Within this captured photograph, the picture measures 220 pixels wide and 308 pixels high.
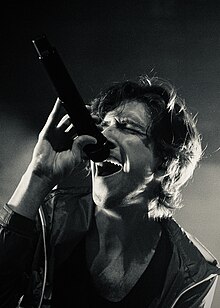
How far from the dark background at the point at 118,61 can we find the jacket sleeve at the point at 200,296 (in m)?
0.10

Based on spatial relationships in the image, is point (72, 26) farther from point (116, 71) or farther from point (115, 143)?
point (115, 143)

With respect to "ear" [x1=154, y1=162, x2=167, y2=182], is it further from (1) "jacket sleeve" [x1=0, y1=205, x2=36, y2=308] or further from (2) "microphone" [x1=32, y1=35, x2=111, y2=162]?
(1) "jacket sleeve" [x1=0, y1=205, x2=36, y2=308]

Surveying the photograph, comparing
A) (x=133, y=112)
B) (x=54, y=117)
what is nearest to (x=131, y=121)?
(x=133, y=112)

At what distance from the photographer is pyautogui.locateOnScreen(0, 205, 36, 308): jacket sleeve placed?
161cm

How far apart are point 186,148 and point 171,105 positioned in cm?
14

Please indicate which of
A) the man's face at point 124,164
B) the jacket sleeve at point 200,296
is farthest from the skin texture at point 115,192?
the jacket sleeve at point 200,296

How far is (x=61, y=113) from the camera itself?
1713 mm

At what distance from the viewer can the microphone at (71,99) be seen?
1.55 metres

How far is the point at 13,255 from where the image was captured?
162 centimetres

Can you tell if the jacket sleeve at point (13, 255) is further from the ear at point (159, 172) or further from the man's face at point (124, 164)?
the ear at point (159, 172)

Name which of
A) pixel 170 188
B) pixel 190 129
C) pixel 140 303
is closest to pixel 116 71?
pixel 190 129

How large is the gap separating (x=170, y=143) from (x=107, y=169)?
0.21 meters

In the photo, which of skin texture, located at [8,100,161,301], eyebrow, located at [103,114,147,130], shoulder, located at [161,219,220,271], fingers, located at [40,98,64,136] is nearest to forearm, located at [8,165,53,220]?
skin texture, located at [8,100,161,301]

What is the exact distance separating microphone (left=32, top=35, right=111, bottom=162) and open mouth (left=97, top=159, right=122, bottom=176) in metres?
0.02
